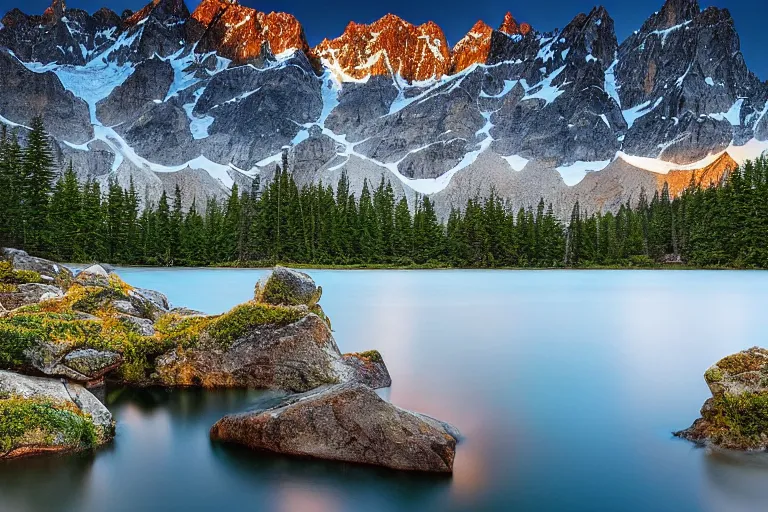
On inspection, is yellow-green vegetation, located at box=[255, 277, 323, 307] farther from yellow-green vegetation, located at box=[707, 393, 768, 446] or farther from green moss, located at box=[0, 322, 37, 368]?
yellow-green vegetation, located at box=[707, 393, 768, 446]

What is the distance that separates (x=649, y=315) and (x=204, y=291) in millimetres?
28137

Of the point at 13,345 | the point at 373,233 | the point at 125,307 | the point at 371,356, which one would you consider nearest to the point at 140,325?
the point at 125,307

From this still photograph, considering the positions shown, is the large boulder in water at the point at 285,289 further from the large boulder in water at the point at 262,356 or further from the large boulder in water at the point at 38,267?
the large boulder in water at the point at 38,267

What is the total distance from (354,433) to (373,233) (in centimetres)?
7898

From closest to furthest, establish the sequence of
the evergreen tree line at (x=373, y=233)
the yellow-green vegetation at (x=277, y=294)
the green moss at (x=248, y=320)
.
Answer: the green moss at (x=248, y=320), the yellow-green vegetation at (x=277, y=294), the evergreen tree line at (x=373, y=233)

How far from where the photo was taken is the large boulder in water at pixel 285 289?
15.0m

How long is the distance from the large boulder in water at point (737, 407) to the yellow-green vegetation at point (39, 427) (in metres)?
8.71

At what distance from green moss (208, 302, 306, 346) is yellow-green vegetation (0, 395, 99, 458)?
3326 millimetres

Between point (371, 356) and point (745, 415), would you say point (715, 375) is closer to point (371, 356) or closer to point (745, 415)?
point (745, 415)

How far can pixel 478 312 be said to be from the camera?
2809cm

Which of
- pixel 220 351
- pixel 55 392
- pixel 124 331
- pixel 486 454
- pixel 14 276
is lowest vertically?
pixel 486 454

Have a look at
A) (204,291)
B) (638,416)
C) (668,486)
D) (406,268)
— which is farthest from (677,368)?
(406,268)

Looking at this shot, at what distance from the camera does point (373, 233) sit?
282 feet

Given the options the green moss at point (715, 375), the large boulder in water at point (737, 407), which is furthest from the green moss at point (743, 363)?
the green moss at point (715, 375)
